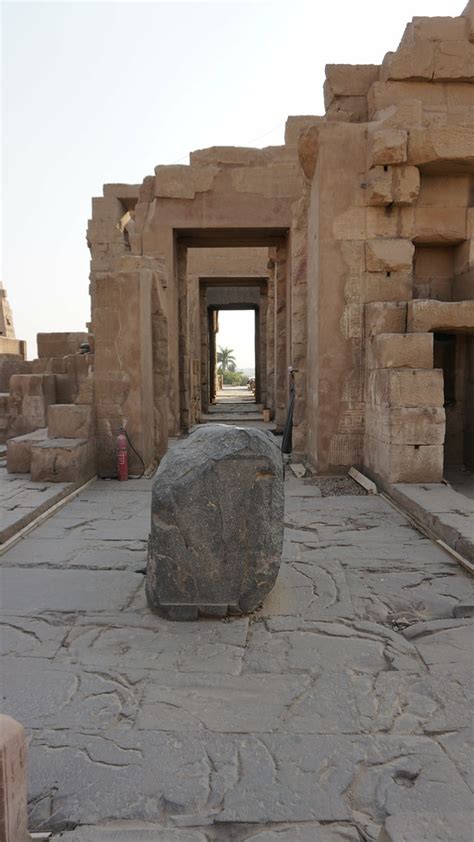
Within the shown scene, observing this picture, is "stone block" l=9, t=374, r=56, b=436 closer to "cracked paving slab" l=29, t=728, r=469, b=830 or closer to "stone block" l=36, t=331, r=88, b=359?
"stone block" l=36, t=331, r=88, b=359

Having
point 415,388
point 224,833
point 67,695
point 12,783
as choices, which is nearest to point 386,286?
point 415,388

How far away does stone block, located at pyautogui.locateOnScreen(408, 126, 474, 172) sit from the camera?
6.16m

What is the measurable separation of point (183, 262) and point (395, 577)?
829 centimetres

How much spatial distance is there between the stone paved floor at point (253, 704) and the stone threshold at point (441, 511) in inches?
6.6

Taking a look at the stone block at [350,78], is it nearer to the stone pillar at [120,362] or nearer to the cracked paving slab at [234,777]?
the stone pillar at [120,362]

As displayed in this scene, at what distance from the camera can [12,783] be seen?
1.38 metres

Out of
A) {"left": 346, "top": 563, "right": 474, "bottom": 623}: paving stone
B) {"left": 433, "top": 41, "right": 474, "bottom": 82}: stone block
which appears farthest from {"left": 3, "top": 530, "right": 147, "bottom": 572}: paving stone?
{"left": 433, "top": 41, "right": 474, "bottom": 82}: stone block

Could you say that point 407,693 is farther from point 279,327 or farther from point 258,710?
point 279,327

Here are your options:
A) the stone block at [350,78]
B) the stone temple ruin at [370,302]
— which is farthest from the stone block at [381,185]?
the stone block at [350,78]

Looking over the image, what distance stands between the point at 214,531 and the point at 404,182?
4901 millimetres

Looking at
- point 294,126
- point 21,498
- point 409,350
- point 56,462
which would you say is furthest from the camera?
point 294,126

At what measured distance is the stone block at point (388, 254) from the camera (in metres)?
6.40

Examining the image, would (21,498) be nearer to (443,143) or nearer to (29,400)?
(29,400)

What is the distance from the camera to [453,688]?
233cm
